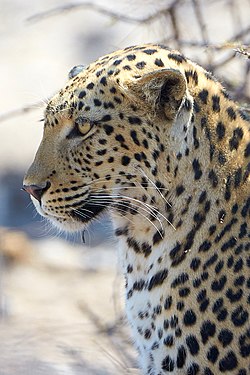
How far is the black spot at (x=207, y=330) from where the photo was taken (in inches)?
199

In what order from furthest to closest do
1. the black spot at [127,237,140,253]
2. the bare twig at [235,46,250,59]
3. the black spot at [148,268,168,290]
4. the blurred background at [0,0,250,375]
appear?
the blurred background at [0,0,250,375] → the bare twig at [235,46,250,59] → the black spot at [127,237,140,253] → the black spot at [148,268,168,290]

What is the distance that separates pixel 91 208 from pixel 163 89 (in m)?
0.67

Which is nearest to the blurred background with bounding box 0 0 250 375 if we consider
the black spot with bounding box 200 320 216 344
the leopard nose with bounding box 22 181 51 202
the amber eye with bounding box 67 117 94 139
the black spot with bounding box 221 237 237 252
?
the amber eye with bounding box 67 117 94 139

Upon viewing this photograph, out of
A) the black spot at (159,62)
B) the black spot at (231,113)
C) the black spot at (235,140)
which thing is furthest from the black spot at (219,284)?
the black spot at (159,62)

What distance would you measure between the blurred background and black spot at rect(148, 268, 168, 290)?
36.6 inches

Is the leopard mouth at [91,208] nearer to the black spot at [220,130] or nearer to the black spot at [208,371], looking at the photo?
the black spot at [220,130]

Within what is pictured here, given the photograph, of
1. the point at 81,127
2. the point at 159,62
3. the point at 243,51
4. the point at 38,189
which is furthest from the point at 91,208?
the point at 243,51

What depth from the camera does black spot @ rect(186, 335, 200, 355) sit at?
5066 mm

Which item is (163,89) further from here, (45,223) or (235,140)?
(45,223)

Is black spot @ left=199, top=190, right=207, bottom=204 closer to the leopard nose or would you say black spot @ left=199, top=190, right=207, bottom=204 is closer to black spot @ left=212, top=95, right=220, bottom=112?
black spot @ left=212, top=95, right=220, bottom=112

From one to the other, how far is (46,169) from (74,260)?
437 cm

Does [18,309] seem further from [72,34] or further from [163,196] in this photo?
[72,34]

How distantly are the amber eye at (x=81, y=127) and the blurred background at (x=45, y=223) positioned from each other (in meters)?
0.41

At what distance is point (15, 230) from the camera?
9836 mm
